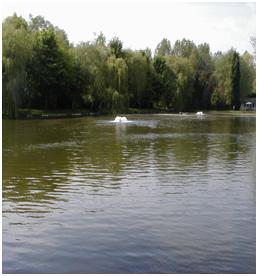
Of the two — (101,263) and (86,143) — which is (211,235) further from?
(86,143)

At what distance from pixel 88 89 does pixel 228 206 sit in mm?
49615

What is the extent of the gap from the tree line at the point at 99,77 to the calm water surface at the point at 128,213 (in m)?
28.1

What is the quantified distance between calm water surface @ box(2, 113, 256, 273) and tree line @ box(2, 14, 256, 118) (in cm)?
2807

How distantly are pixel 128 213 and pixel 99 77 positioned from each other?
48266 millimetres

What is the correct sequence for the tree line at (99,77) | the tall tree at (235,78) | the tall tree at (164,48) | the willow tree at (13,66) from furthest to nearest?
the tall tree at (164,48) < the tall tree at (235,78) < the tree line at (99,77) < the willow tree at (13,66)

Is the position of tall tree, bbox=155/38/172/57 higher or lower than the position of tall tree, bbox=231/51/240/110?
higher

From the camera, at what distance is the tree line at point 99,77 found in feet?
145

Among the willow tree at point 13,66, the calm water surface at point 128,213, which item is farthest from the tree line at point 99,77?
the calm water surface at point 128,213

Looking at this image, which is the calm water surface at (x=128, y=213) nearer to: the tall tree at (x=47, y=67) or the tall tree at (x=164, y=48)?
the tall tree at (x=47, y=67)

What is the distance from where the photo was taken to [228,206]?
33.1 ft

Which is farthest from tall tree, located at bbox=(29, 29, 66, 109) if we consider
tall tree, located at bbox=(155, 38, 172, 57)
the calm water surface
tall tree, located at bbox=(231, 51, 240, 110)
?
tall tree, located at bbox=(155, 38, 172, 57)

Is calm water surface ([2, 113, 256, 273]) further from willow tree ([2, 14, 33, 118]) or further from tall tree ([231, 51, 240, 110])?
tall tree ([231, 51, 240, 110])

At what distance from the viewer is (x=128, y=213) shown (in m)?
9.45

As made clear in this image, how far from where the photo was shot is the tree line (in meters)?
44.3
